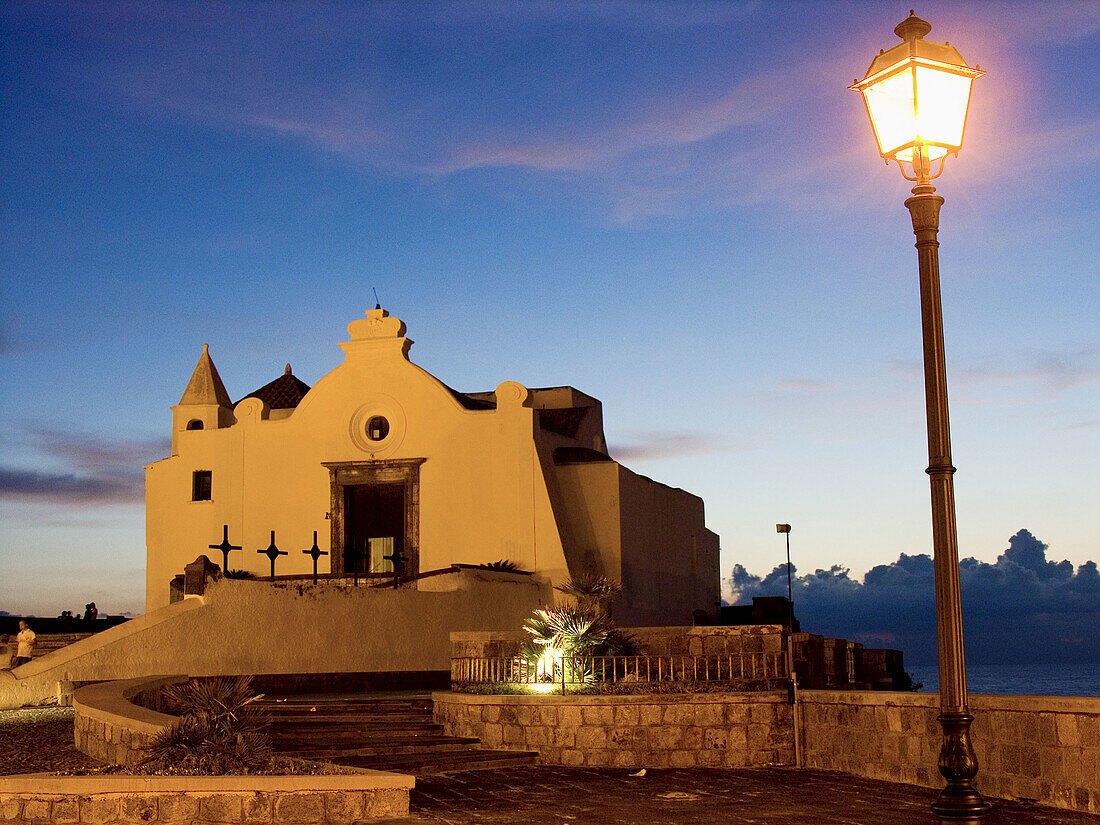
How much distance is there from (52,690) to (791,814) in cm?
1418

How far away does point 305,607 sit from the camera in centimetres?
2234

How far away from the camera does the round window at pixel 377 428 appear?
3098 cm

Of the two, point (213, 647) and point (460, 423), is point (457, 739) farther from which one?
point (460, 423)

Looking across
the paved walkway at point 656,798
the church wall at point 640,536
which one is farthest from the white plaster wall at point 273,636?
the paved walkway at point 656,798

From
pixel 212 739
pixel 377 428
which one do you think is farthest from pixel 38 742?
pixel 377 428

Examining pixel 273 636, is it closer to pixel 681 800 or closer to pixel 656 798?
pixel 656 798

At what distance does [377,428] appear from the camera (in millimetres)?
31062

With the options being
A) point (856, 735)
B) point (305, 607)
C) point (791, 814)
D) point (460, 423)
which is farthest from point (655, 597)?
point (791, 814)

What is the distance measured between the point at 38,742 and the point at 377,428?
57.8ft

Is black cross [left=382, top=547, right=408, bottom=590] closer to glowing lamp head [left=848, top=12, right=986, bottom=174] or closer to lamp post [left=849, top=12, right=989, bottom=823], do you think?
lamp post [left=849, top=12, right=989, bottom=823]

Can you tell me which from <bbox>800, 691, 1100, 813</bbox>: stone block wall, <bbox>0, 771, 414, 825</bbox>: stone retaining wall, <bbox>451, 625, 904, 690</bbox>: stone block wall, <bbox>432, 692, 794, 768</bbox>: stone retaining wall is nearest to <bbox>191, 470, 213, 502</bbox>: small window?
<bbox>451, 625, 904, 690</bbox>: stone block wall

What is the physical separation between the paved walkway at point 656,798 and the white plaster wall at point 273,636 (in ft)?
20.3

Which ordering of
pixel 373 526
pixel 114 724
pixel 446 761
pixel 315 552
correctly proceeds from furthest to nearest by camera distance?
pixel 373 526
pixel 315 552
pixel 446 761
pixel 114 724

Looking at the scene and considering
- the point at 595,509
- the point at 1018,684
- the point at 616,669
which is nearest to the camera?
the point at 616,669
